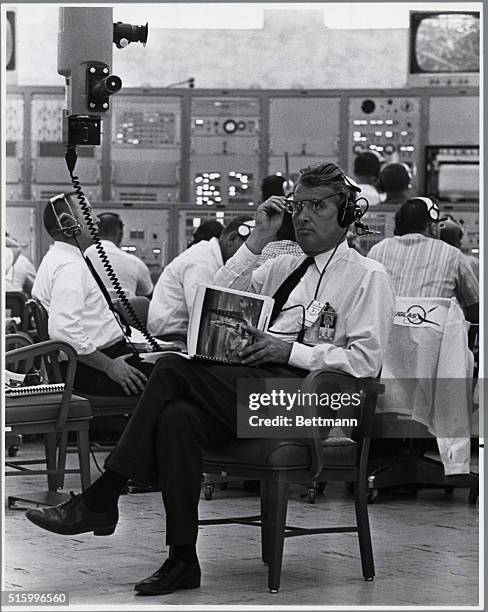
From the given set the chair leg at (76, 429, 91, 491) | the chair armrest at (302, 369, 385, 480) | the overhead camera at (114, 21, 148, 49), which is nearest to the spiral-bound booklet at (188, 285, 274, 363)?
the chair armrest at (302, 369, 385, 480)

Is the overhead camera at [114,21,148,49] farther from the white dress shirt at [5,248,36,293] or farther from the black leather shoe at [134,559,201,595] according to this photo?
the white dress shirt at [5,248,36,293]

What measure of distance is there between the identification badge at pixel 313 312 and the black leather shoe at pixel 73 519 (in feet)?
2.81

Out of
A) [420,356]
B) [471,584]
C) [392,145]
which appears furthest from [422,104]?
[471,584]

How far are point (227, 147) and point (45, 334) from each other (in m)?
4.62

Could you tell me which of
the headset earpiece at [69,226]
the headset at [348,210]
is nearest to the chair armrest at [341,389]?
the headset at [348,210]

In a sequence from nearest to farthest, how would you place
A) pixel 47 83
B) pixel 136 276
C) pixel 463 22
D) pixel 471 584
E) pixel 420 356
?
1. pixel 471 584
2. pixel 420 356
3. pixel 136 276
4. pixel 463 22
5. pixel 47 83

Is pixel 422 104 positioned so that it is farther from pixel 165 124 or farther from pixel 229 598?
pixel 229 598

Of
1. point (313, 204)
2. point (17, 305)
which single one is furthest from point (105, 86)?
point (17, 305)

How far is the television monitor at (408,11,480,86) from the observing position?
902 centimetres

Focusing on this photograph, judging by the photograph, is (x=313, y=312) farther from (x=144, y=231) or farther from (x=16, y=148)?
(x=16, y=148)

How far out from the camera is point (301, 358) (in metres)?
3.82

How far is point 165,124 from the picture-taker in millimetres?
9672

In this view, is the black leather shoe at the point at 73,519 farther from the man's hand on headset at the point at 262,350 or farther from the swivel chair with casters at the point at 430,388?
the swivel chair with casters at the point at 430,388

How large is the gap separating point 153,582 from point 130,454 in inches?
15.1
